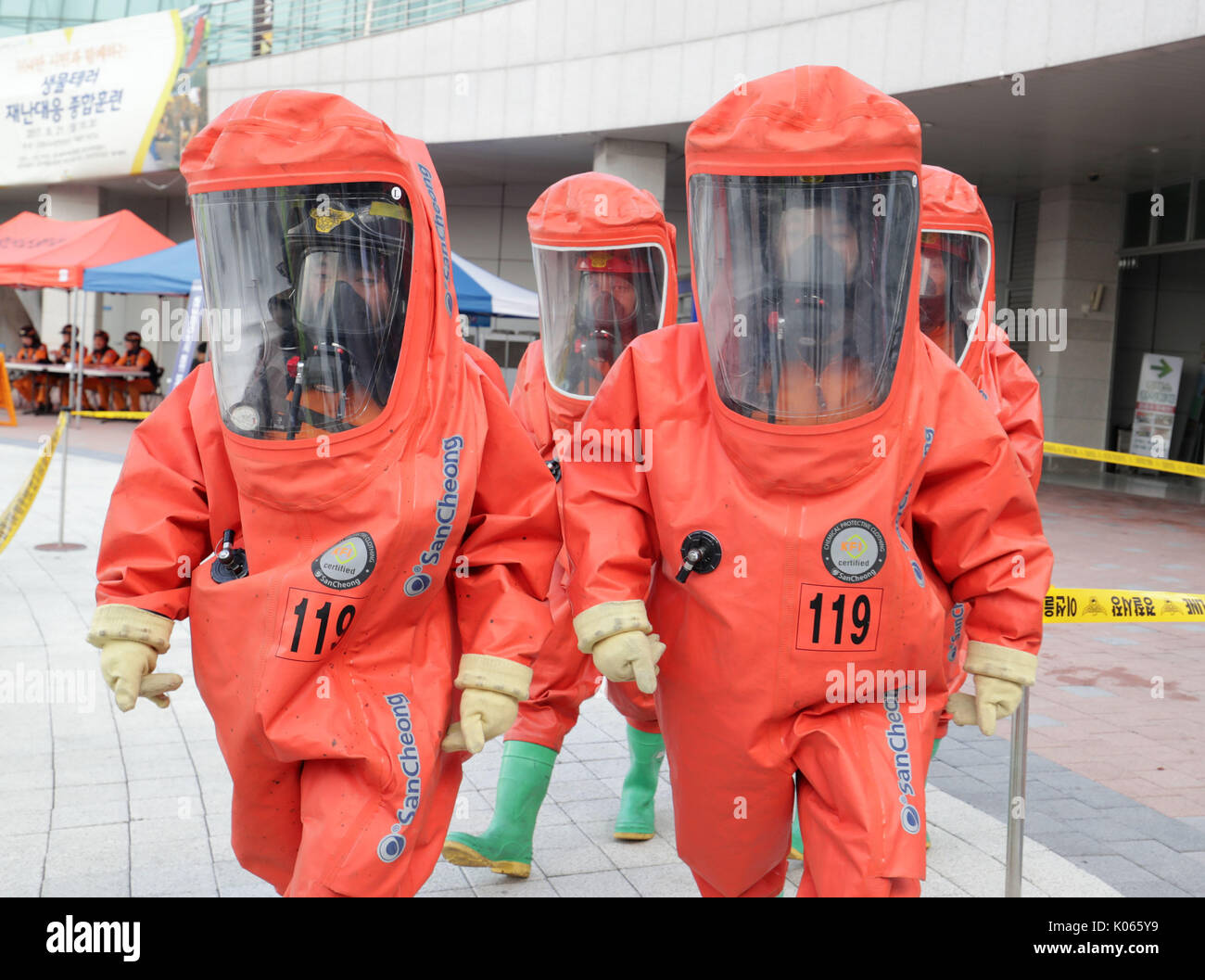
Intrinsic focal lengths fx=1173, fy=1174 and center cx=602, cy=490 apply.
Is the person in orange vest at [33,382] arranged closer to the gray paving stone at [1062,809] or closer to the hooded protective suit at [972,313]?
the hooded protective suit at [972,313]

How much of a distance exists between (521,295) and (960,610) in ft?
34.2

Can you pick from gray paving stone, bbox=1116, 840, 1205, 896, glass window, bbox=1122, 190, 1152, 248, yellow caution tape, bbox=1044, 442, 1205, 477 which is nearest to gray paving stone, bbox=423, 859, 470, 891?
gray paving stone, bbox=1116, 840, 1205, 896

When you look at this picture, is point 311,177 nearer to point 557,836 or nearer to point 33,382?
point 557,836

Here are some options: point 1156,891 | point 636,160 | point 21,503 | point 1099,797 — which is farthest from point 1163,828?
point 636,160

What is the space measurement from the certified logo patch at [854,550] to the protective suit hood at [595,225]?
181cm

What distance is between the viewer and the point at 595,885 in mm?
3707

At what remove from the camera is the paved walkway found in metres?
3.69

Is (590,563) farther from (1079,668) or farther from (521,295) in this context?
(521,295)

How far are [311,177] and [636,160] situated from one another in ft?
47.8

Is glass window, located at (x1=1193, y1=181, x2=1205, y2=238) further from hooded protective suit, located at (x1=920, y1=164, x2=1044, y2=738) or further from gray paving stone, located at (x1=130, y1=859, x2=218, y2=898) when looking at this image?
gray paving stone, located at (x1=130, y1=859, x2=218, y2=898)

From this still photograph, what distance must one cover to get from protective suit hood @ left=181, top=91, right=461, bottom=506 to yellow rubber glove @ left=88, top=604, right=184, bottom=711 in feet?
1.27

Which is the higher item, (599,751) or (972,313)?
(972,313)

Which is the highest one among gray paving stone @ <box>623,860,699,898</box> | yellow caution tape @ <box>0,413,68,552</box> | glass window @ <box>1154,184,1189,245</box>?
glass window @ <box>1154,184,1189,245</box>

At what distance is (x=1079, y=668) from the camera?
667cm
